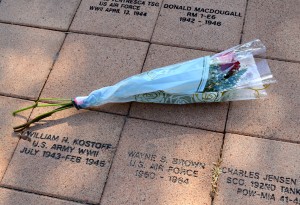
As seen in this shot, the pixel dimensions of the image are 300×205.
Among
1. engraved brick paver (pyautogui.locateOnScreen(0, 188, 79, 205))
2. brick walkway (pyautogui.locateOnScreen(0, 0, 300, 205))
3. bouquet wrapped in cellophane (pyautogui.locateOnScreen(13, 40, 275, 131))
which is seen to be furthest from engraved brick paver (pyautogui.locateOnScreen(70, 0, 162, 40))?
engraved brick paver (pyautogui.locateOnScreen(0, 188, 79, 205))

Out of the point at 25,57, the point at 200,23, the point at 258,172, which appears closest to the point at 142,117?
the point at 258,172

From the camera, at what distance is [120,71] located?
10.1ft

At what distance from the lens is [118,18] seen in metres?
3.41

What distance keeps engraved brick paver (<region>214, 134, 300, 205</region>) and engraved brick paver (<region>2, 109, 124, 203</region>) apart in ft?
2.42

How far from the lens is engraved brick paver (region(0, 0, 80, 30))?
346cm

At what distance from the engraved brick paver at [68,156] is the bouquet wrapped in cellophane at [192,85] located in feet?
0.34

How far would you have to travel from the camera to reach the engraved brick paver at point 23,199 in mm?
2564

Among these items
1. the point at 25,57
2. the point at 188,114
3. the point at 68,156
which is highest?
the point at 25,57

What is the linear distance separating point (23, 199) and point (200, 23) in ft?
6.00

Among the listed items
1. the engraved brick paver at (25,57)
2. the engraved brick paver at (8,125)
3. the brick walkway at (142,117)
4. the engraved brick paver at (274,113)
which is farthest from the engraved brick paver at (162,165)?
the engraved brick paver at (25,57)

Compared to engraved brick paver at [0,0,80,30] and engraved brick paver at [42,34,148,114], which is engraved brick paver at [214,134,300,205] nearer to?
engraved brick paver at [42,34,148,114]

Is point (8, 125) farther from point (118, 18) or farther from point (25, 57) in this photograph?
point (118, 18)

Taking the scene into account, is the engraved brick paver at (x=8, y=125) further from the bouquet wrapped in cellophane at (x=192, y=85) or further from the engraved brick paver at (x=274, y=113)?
the engraved brick paver at (x=274, y=113)

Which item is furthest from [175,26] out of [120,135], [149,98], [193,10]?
[120,135]
